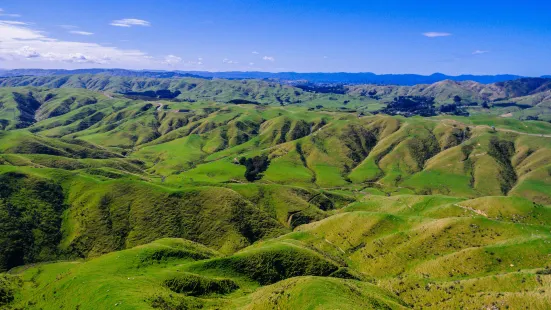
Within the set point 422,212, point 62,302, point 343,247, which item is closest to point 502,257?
point 343,247

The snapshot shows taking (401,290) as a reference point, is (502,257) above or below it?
above

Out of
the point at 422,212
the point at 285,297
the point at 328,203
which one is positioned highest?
the point at 285,297

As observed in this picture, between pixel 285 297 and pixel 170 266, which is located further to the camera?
pixel 170 266

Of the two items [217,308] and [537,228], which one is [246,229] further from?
[537,228]

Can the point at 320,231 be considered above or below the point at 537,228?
below

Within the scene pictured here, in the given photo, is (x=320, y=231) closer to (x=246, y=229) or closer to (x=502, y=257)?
(x=246, y=229)

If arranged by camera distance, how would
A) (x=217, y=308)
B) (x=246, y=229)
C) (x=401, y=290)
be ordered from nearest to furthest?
1. (x=217, y=308)
2. (x=401, y=290)
3. (x=246, y=229)

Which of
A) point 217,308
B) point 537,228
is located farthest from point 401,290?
point 537,228

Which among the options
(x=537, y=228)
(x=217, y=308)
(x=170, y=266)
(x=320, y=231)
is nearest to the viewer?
(x=217, y=308)

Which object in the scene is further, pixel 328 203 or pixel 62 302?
pixel 328 203
